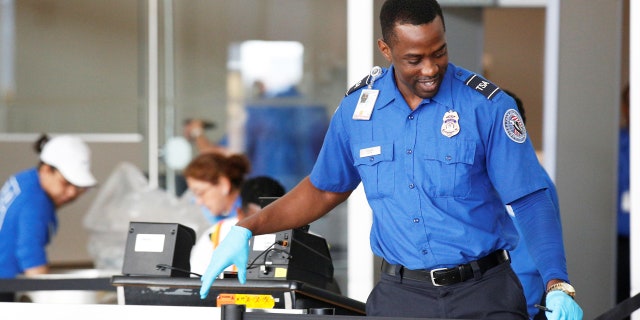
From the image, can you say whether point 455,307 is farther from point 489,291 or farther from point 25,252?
point 25,252

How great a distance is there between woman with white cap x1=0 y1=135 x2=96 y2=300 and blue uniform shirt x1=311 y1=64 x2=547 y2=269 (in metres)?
2.11

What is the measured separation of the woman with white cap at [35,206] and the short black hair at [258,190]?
36.8 inches

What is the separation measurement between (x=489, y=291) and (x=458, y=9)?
2.25 m

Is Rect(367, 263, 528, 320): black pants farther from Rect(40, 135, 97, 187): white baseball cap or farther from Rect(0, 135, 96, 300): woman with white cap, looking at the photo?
Rect(40, 135, 97, 187): white baseball cap

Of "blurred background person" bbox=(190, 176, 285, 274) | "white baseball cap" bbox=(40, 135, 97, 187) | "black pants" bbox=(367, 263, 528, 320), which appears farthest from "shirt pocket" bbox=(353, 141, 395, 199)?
"white baseball cap" bbox=(40, 135, 97, 187)

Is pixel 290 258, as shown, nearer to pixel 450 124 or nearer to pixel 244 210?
pixel 450 124

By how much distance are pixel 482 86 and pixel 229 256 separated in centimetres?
72

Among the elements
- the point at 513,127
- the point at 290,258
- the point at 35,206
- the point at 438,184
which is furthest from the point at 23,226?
the point at 513,127

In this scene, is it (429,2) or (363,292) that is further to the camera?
(363,292)

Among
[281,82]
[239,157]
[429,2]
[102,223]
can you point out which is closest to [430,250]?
Answer: [429,2]

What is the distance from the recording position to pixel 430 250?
230 centimetres

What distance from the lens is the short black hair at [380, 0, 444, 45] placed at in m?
2.23

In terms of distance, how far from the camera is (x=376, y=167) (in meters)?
2.38

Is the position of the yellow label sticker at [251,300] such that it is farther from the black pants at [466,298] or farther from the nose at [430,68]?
the nose at [430,68]
